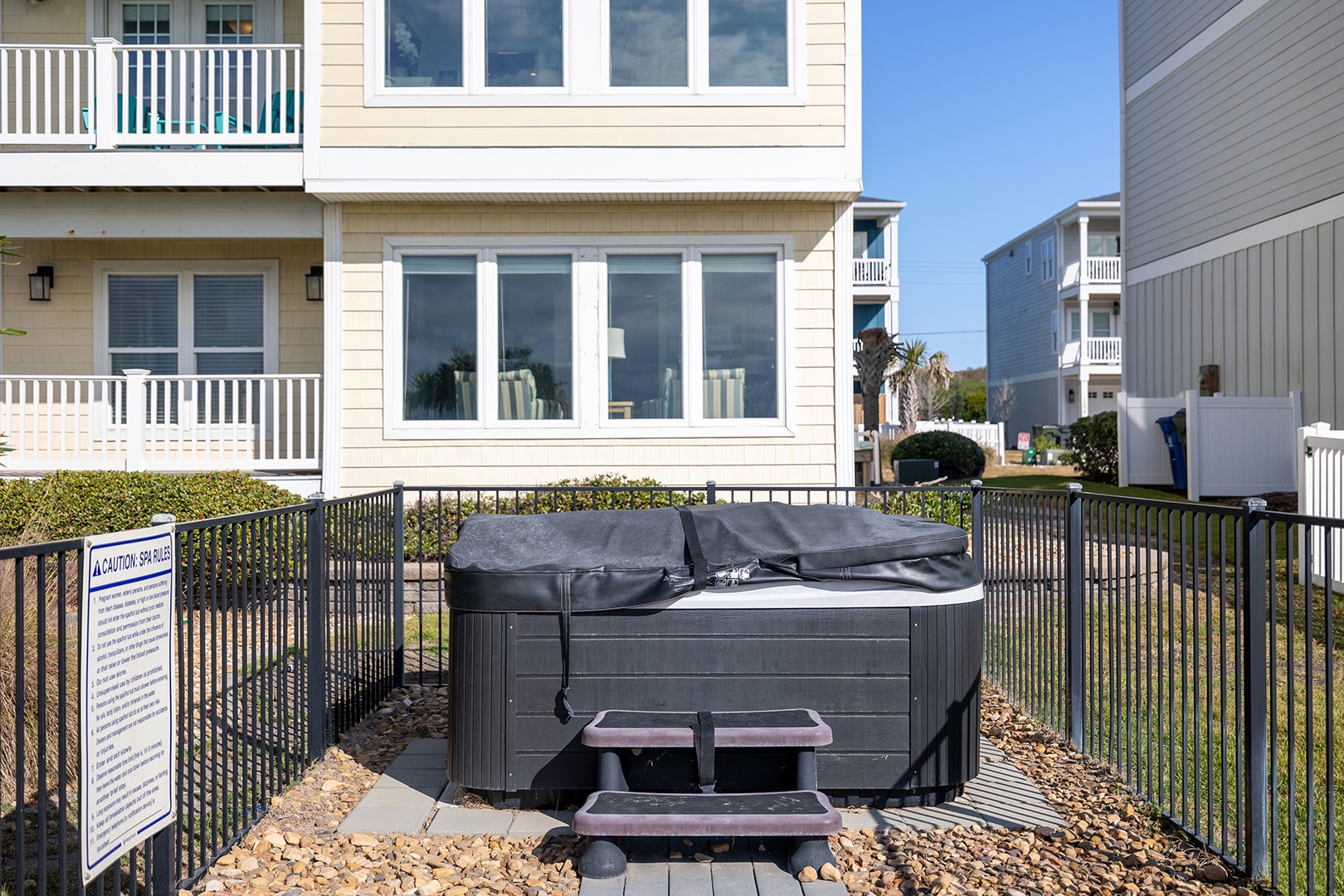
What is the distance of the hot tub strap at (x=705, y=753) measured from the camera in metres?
3.73

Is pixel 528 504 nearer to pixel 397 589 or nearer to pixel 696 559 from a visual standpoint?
pixel 397 589

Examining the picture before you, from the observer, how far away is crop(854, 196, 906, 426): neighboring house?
32.4 m

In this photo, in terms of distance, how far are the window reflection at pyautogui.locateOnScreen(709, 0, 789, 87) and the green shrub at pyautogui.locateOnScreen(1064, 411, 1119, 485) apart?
9.90 meters

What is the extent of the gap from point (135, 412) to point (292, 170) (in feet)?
8.74

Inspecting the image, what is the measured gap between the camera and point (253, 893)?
11.0 feet

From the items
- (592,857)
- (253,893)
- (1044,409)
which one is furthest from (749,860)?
(1044,409)

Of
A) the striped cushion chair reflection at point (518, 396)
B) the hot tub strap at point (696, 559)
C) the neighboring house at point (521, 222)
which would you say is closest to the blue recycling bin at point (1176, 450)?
the neighboring house at point (521, 222)

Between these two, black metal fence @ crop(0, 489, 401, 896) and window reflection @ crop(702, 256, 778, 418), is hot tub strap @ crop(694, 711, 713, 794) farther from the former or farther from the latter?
window reflection @ crop(702, 256, 778, 418)

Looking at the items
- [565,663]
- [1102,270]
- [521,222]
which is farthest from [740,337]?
[1102,270]

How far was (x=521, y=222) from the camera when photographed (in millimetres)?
9953

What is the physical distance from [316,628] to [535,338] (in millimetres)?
5783

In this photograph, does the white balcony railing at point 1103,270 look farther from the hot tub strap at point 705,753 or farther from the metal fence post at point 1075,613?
the hot tub strap at point 705,753

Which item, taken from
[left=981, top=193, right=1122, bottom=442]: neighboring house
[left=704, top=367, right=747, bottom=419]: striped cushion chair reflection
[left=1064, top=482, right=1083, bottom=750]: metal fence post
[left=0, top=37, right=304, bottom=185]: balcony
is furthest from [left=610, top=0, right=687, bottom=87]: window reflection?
[left=981, top=193, right=1122, bottom=442]: neighboring house

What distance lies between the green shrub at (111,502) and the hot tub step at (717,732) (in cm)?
541
